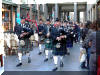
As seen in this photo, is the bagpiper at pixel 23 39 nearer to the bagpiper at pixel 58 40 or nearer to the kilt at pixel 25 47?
the kilt at pixel 25 47

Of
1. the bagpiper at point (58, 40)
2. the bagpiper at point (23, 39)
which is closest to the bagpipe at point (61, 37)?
the bagpiper at point (58, 40)

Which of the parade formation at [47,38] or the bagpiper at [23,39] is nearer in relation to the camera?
the parade formation at [47,38]

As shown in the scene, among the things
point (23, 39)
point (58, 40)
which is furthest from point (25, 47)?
point (58, 40)

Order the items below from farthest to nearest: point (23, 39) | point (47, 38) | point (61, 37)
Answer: point (47, 38), point (23, 39), point (61, 37)

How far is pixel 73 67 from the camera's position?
246 inches

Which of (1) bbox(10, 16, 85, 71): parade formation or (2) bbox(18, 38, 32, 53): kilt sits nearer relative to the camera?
(1) bbox(10, 16, 85, 71): parade formation

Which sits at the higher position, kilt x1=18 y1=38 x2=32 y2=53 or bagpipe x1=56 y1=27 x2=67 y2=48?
bagpipe x1=56 y1=27 x2=67 y2=48

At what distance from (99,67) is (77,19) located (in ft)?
22.7

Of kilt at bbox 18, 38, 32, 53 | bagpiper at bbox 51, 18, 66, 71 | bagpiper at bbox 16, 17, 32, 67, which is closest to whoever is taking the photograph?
bagpiper at bbox 51, 18, 66, 71

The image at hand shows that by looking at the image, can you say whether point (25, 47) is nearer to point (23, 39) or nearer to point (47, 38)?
point (23, 39)

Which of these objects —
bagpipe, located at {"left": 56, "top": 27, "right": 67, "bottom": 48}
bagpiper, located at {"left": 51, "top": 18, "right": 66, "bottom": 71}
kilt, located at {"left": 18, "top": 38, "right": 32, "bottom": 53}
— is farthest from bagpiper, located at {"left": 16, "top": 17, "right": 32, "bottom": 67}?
bagpipe, located at {"left": 56, "top": 27, "right": 67, "bottom": 48}

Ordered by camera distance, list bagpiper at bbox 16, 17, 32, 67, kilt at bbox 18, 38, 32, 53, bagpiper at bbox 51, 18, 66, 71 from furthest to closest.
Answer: kilt at bbox 18, 38, 32, 53
bagpiper at bbox 16, 17, 32, 67
bagpiper at bbox 51, 18, 66, 71

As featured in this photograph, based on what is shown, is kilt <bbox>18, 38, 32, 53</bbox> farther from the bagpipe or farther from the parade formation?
the bagpipe

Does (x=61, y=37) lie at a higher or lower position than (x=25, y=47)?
higher
